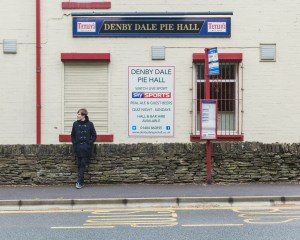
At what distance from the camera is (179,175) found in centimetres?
1101

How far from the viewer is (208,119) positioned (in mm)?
10859

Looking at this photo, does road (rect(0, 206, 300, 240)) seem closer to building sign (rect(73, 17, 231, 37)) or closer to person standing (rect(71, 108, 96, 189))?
person standing (rect(71, 108, 96, 189))

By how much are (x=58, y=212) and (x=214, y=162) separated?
427 centimetres

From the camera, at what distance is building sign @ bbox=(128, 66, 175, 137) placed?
1268 cm

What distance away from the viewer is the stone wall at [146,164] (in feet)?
36.0

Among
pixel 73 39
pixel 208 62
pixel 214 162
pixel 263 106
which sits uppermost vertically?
pixel 73 39

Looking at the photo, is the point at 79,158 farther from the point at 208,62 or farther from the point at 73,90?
the point at 208,62

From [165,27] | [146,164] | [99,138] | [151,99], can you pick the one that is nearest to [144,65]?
[151,99]

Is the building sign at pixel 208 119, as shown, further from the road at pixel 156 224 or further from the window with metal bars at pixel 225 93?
the road at pixel 156 224

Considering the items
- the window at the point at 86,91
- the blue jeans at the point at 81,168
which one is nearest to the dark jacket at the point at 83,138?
the blue jeans at the point at 81,168

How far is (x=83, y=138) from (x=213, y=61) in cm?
352

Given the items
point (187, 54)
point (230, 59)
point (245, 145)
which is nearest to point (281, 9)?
point (230, 59)

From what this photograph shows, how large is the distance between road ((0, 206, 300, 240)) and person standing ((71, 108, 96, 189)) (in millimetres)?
2188

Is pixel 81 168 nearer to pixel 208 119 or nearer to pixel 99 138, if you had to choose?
pixel 99 138
